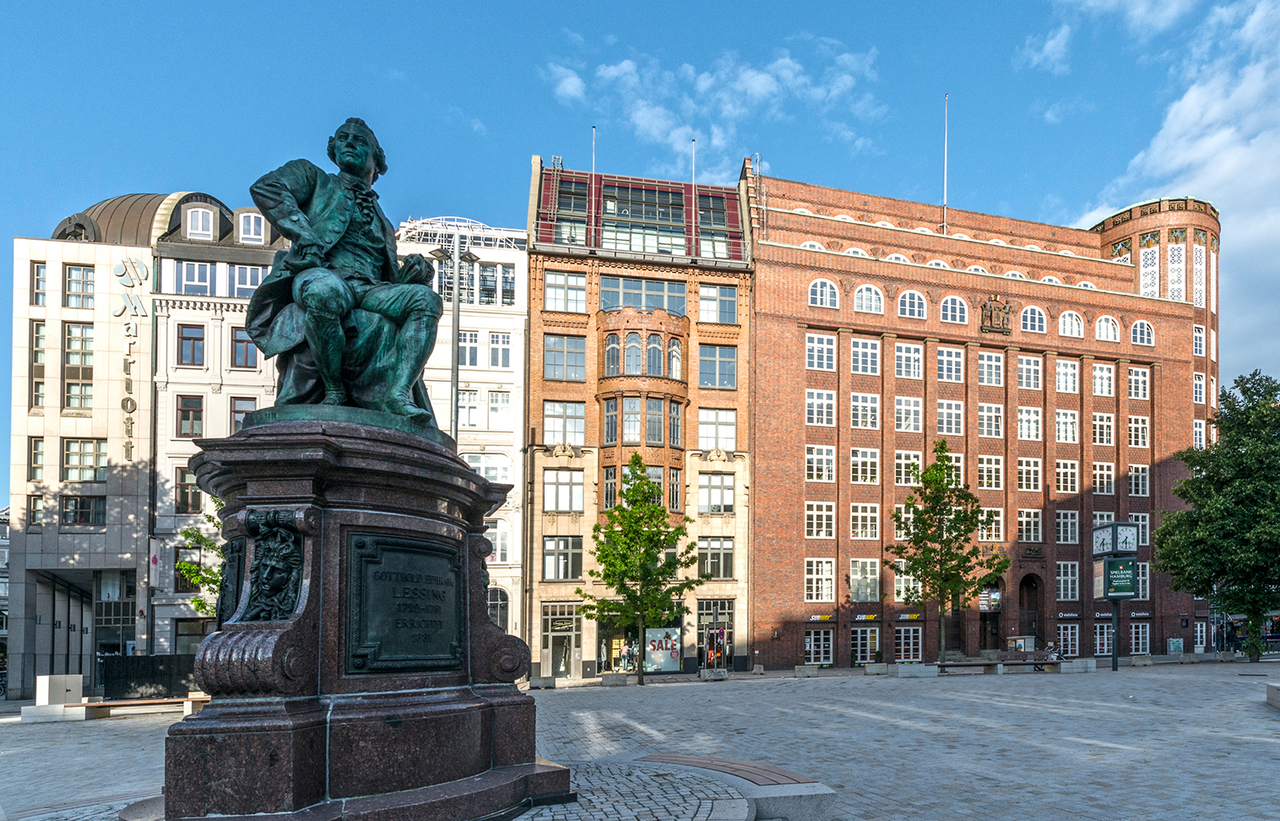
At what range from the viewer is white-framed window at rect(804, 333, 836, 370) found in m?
48.9

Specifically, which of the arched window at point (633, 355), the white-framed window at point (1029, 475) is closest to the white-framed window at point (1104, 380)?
the white-framed window at point (1029, 475)

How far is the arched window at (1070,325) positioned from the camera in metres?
53.8

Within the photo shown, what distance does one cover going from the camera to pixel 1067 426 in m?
53.5

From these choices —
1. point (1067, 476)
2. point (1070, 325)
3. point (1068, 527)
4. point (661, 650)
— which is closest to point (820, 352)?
point (1070, 325)

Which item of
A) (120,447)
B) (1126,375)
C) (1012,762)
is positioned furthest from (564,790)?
(1126,375)

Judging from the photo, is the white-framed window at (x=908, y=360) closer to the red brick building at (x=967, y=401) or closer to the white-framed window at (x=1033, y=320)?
the red brick building at (x=967, y=401)

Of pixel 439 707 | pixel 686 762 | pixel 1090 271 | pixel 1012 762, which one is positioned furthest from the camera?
pixel 1090 271

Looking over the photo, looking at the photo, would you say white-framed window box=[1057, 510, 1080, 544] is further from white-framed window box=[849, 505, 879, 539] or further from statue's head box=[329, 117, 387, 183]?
statue's head box=[329, 117, 387, 183]

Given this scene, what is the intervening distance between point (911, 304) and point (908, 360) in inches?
123

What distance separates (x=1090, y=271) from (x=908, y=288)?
49.4 feet

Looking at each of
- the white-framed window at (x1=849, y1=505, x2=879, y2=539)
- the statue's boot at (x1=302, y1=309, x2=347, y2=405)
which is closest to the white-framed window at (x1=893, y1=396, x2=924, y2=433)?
the white-framed window at (x1=849, y1=505, x2=879, y2=539)

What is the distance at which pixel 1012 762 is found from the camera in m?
12.9

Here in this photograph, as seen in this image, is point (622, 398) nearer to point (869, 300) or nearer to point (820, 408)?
point (820, 408)

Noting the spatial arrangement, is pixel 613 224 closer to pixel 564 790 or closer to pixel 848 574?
pixel 848 574
